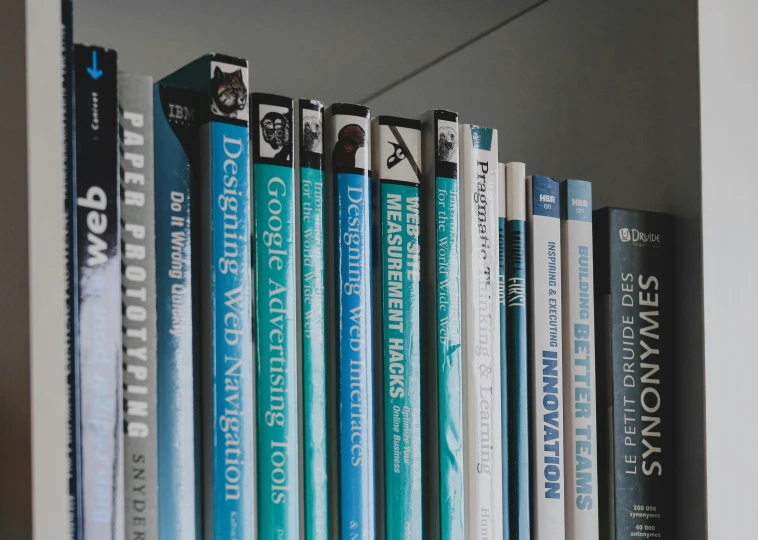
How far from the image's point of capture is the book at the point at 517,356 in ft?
2.08

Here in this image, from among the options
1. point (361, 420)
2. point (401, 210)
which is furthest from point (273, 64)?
point (361, 420)

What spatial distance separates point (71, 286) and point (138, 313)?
0.15ft

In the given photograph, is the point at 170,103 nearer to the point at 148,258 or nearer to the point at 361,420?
the point at 148,258

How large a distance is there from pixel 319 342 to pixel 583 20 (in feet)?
1.51

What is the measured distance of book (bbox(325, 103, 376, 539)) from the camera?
0.56m

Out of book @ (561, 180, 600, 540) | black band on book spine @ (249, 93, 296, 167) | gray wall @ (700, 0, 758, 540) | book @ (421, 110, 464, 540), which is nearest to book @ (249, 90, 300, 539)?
black band on book spine @ (249, 93, 296, 167)

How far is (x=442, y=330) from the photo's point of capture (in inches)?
23.7

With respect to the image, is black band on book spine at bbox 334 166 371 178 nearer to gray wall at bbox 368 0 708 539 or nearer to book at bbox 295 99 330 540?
book at bbox 295 99 330 540

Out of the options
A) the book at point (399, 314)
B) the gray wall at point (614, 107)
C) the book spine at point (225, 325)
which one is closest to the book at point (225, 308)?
the book spine at point (225, 325)

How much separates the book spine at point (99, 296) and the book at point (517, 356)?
29cm

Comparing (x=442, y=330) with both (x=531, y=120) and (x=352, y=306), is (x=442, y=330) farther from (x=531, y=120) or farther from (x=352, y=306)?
(x=531, y=120)

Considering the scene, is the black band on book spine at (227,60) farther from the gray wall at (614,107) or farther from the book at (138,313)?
the gray wall at (614,107)

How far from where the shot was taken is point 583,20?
0.85 metres

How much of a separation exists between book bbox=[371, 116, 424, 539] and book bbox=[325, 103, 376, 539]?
0.04 feet
